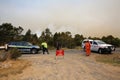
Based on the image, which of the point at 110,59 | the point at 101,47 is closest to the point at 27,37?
the point at 101,47

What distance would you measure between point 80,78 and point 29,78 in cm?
295

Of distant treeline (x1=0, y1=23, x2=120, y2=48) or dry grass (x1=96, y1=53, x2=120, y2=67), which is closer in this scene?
dry grass (x1=96, y1=53, x2=120, y2=67)

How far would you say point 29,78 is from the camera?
44.6 feet

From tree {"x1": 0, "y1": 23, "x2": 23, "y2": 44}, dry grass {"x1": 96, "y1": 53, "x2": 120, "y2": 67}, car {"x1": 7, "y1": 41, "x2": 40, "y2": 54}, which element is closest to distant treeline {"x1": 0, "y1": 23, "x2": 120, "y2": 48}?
tree {"x1": 0, "y1": 23, "x2": 23, "y2": 44}

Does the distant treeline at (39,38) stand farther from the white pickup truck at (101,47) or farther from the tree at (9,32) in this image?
the white pickup truck at (101,47)

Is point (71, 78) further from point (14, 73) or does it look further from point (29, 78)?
point (14, 73)

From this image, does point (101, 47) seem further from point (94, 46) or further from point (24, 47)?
point (24, 47)

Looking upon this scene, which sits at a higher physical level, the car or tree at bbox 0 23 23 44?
tree at bbox 0 23 23 44

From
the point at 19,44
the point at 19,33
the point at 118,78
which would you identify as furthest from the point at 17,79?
the point at 19,33

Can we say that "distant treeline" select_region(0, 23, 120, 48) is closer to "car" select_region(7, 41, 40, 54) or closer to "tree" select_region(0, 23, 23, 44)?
"tree" select_region(0, 23, 23, 44)

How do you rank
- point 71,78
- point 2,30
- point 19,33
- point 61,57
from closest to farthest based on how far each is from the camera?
point 71,78, point 61,57, point 2,30, point 19,33

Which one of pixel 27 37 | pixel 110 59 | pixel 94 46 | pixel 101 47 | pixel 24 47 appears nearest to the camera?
pixel 110 59

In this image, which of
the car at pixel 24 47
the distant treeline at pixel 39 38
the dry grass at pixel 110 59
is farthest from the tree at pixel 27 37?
the dry grass at pixel 110 59

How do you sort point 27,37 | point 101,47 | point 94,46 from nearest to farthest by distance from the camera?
point 101,47 < point 94,46 < point 27,37
